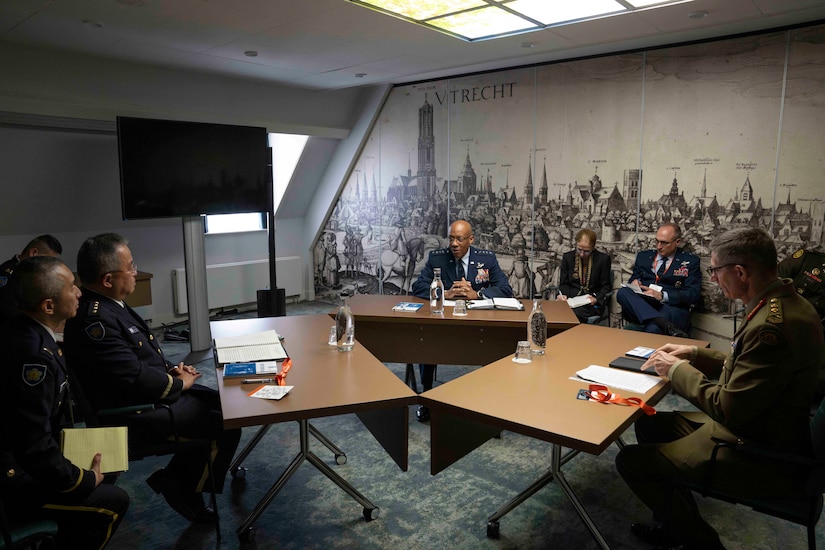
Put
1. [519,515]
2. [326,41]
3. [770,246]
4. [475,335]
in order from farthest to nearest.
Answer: [326,41], [475,335], [519,515], [770,246]

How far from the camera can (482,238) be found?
6820 millimetres

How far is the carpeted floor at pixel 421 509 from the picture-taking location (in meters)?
2.77

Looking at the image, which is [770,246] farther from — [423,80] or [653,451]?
[423,80]

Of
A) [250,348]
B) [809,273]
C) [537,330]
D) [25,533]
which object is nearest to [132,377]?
[250,348]

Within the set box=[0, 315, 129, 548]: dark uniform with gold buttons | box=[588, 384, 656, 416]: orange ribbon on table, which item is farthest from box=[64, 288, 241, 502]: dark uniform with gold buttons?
box=[588, 384, 656, 416]: orange ribbon on table

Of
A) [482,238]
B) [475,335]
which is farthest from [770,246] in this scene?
[482,238]

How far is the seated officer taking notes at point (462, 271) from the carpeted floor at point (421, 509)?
1.22 metres

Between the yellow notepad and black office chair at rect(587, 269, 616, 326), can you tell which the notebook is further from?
black office chair at rect(587, 269, 616, 326)

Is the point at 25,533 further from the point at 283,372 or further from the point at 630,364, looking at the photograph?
the point at 630,364

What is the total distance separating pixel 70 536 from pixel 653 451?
2.31 m

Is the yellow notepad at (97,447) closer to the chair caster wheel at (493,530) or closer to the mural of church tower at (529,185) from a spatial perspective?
the chair caster wheel at (493,530)

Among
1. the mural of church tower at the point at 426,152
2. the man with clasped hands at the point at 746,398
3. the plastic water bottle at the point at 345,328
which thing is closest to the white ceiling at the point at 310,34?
the mural of church tower at the point at 426,152

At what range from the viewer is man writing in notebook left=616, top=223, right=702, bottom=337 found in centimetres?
504

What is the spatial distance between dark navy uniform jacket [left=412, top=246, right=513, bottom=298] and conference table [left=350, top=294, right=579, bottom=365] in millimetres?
513
